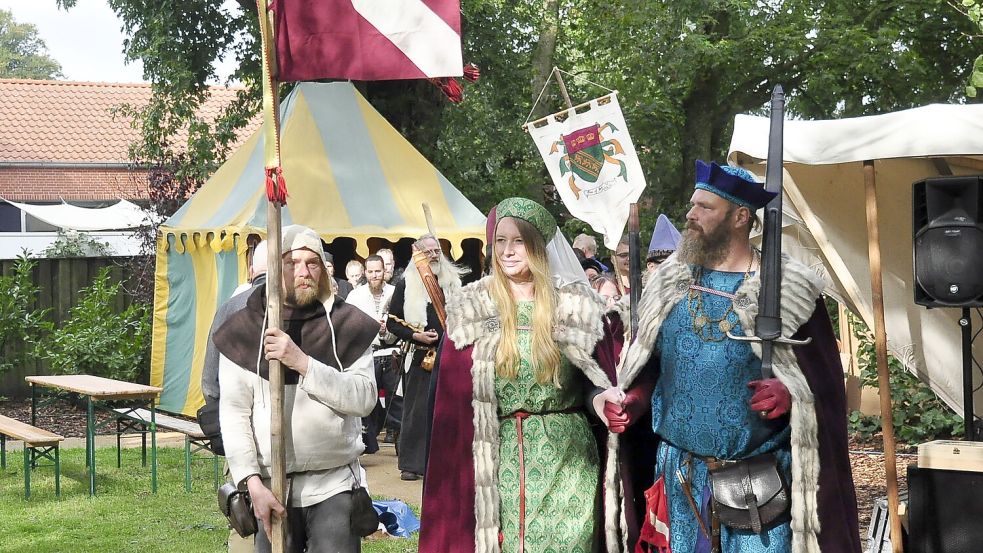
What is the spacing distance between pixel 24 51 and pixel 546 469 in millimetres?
89774

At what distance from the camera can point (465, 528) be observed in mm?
4500

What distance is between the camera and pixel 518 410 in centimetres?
448

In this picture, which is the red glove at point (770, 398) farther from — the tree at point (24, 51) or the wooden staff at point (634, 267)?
the tree at point (24, 51)

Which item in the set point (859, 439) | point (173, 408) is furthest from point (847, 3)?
point (173, 408)

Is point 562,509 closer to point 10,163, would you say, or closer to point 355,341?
point 355,341

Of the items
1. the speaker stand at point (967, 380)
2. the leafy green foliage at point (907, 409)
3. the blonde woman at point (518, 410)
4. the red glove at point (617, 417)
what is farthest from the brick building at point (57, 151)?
the red glove at point (617, 417)

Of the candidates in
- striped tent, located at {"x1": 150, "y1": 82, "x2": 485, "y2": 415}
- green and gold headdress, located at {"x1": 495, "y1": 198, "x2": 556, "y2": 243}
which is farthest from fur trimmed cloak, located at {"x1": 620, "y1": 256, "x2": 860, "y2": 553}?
striped tent, located at {"x1": 150, "y1": 82, "x2": 485, "y2": 415}

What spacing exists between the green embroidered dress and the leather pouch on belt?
0.59 metres

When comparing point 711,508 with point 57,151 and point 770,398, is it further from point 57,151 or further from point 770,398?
point 57,151

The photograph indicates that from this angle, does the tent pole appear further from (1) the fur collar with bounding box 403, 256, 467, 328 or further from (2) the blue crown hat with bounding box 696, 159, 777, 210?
(1) the fur collar with bounding box 403, 256, 467, 328

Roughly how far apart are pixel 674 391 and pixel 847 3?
633 inches

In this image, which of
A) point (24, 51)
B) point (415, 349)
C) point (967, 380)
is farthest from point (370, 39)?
point (24, 51)

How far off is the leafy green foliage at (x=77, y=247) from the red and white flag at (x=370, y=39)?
865 inches

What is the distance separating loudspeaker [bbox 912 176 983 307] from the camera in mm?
6637
